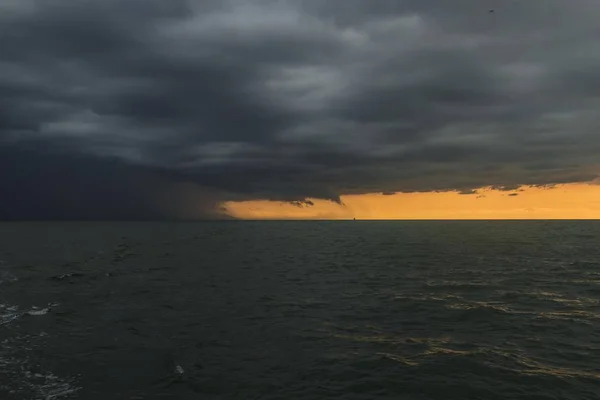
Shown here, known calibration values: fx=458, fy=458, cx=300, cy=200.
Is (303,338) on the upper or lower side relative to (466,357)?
lower

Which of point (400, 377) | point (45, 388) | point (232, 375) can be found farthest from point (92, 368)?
point (400, 377)

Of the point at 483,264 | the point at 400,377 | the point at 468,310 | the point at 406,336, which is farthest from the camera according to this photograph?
the point at 483,264

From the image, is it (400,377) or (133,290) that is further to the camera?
(133,290)

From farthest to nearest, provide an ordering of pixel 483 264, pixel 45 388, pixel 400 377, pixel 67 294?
pixel 483 264
pixel 67 294
pixel 400 377
pixel 45 388

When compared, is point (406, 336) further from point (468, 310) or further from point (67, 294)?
point (67, 294)

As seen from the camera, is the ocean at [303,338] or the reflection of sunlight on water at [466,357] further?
the reflection of sunlight on water at [466,357]

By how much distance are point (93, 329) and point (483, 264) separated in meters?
46.7

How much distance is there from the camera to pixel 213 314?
96.4 ft

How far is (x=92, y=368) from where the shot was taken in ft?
62.3

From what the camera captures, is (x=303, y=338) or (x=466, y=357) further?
(x=303, y=338)

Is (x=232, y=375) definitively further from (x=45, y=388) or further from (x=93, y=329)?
(x=93, y=329)

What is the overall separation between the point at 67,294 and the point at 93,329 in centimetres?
1334

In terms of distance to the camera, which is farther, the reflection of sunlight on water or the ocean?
the reflection of sunlight on water

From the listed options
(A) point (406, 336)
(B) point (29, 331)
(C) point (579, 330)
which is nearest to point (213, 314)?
(B) point (29, 331)
